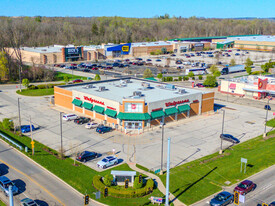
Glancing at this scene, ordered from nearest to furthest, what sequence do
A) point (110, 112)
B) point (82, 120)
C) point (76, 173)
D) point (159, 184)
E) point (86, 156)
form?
point (159, 184) < point (76, 173) < point (86, 156) < point (110, 112) < point (82, 120)

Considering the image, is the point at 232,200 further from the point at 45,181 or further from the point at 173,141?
the point at 45,181

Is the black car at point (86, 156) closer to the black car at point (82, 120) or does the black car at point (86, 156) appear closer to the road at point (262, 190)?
the black car at point (82, 120)

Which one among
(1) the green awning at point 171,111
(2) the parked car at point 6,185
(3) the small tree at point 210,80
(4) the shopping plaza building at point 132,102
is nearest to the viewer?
(2) the parked car at point 6,185

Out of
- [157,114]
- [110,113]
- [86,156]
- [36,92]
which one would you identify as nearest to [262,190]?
[86,156]

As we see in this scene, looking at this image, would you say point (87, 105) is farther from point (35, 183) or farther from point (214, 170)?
point (214, 170)

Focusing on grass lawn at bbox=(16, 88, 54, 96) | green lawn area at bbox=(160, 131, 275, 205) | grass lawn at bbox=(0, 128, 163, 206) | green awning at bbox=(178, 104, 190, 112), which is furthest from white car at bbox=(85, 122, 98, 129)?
grass lawn at bbox=(16, 88, 54, 96)

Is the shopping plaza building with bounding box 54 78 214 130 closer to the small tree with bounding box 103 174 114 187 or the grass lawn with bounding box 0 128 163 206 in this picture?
the grass lawn with bounding box 0 128 163 206

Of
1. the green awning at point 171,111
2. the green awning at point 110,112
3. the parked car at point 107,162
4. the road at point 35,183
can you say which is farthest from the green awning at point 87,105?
Answer: the parked car at point 107,162
